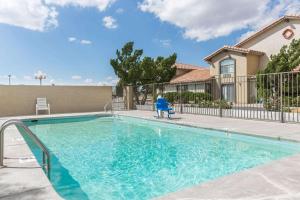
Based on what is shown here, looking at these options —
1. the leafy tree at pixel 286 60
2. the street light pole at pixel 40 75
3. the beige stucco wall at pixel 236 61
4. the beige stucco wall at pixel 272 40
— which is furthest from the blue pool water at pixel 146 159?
the beige stucco wall at pixel 272 40

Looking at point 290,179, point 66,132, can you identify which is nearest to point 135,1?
point 66,132

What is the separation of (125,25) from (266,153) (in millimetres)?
17875

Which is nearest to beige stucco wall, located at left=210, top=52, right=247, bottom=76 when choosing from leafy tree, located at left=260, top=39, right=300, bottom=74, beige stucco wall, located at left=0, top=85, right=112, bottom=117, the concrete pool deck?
leafy tree, located at left=260, top=39, right=300, bottom=74

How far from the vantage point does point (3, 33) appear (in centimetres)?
1527

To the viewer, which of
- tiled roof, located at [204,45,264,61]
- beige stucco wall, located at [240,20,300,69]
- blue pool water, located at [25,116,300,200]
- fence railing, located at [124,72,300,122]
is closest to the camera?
blue pool water, located at [25,116,300,200]

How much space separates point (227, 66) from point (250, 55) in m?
2.83

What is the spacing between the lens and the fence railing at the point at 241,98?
12.5m

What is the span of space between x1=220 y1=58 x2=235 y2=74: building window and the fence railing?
76.1 inches

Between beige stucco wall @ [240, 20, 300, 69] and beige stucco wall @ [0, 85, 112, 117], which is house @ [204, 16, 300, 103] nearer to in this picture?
beige stucco wall @ [240, 20, 300, 69]

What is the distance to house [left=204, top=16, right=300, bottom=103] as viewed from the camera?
82.9 ft

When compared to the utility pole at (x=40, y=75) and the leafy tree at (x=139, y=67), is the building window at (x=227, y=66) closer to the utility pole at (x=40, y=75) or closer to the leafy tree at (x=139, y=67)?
the leafy tree at (x=139, y=67)

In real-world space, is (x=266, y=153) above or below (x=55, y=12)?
below

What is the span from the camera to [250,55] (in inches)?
1054

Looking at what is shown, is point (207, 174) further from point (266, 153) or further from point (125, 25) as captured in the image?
point (125, 25)
